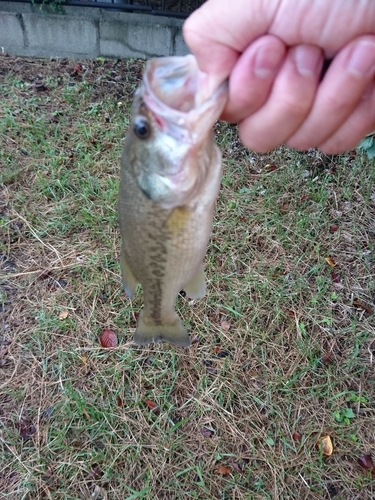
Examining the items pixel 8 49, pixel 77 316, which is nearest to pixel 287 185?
pixel 77 316

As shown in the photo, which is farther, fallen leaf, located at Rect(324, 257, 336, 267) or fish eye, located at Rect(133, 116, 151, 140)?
fallen leaf, located at Rect(324, 257, 336, 267)

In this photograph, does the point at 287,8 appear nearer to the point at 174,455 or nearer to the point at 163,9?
the point at 174,455

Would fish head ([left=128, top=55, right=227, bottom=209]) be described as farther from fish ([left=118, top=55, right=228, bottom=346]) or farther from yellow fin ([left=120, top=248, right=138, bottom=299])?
yellow fin ([left=120, top=248, right=138, bottom=299])

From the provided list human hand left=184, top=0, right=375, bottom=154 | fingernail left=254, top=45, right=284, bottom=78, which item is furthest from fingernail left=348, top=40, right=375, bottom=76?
fingernail left=254, top=45, right=284, bottom=78

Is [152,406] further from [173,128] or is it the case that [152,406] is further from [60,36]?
[60,36]

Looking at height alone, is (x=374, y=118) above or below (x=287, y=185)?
above

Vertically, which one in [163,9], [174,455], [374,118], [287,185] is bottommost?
[174,455]

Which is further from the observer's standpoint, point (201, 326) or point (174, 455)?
point (201, 326)
